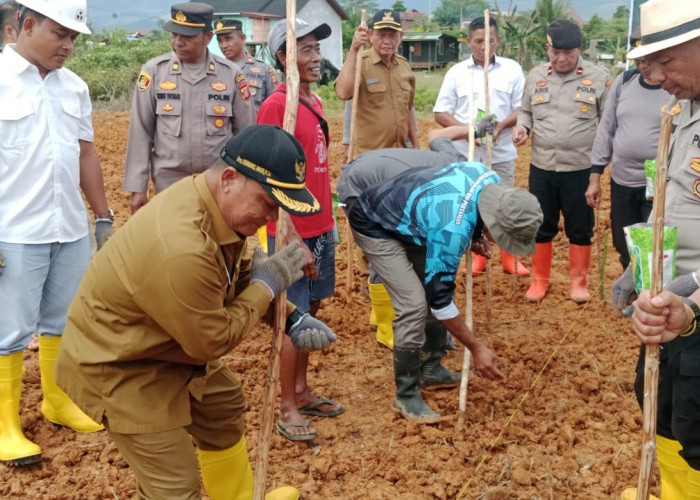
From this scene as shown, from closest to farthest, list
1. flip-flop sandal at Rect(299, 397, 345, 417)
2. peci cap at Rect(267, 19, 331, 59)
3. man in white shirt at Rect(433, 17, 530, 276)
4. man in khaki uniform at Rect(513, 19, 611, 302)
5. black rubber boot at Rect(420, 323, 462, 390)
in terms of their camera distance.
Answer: peci cap at Rect(267, 19, 331, 59)
flip-flop sandal at Rect(299, 397, 345, 417)
black rubber boot at Rect(420, 323, 462, 390)
man in khaki uniform at Rect(513, 19, 611, 302)
man in white shirt at Rect(433, 17, 530, 276)

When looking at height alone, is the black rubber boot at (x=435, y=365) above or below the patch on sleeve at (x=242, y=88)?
below

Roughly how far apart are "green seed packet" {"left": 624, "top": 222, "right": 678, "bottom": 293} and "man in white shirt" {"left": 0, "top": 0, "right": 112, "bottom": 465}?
2.68 metres

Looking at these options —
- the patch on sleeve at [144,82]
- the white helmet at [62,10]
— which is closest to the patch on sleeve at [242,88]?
the patch on sleeve at [144,82]

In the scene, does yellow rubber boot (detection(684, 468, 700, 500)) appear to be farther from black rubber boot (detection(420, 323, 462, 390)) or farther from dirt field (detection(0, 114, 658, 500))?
black rubber boot (detection(420, 323, 462, 390))

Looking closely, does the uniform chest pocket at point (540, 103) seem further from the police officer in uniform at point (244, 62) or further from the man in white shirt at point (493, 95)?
the police officer in uniform at point (244, 62)

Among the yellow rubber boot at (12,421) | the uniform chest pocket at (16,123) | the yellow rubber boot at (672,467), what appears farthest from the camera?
the yellow rubber boot at (12,421)

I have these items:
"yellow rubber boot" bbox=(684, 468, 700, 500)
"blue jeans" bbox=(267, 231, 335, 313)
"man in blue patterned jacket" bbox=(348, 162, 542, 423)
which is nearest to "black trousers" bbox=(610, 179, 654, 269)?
"man in blue patterned jacket" bbox=(348, 162, 542, 423)

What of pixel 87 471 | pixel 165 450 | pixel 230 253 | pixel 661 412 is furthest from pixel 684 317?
pixel 87 471

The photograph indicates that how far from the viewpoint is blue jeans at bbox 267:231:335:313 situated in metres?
4.02

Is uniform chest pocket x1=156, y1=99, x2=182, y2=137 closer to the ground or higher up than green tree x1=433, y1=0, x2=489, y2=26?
closer to the ground

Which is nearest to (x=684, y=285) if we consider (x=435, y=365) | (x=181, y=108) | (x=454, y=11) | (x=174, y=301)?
(x=174, y=301)

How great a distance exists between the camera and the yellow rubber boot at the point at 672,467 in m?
3.11

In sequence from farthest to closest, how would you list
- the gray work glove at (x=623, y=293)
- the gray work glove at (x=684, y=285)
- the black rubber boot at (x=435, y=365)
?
the black rubber boot at (x=435, y=365) → the gray work glove at (x=623, y=293) → the gray work glove at (x=684, y=285)

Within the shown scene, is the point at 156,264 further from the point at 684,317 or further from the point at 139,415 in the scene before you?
the point at 684,317
